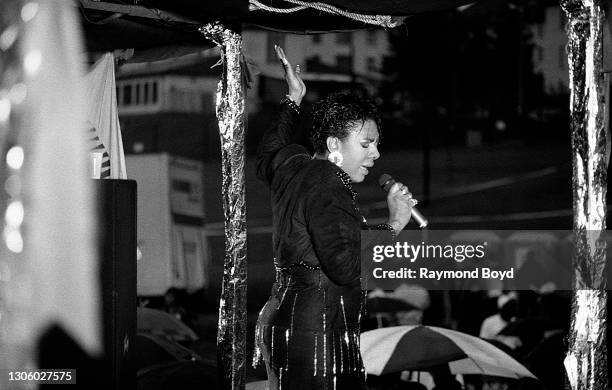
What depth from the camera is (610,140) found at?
342 centimetres

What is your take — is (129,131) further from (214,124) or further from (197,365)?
(197,365)

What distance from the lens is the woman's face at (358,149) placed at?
10.4 feet

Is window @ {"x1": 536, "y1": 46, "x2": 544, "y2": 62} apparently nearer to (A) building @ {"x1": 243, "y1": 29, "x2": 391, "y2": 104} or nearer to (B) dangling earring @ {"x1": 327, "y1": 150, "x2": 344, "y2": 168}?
(A) building @ {"x1": 243, "y1": 29, "x2": 391, "y2": 104}

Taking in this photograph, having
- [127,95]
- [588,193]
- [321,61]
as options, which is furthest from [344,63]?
[588,193]

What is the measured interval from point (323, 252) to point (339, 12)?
1.23 m

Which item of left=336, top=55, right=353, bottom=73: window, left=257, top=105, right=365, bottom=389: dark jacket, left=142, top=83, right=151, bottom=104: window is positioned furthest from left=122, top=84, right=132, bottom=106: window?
left=257, top=105, right=365, bottom=389: dark jacket

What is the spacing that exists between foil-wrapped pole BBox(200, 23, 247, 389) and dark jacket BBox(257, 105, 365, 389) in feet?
3.39

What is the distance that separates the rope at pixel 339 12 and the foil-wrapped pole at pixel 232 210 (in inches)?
19.8

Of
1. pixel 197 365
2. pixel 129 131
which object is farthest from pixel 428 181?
pixel 197 365

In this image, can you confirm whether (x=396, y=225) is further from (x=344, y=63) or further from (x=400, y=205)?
(x=344, y=63)

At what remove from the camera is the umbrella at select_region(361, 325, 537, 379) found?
17.5 ft

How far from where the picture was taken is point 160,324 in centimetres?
767

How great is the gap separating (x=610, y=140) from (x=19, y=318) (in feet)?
7.37

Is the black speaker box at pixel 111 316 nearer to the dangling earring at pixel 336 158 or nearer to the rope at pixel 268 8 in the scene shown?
the dangling earring at pixel 336 158
